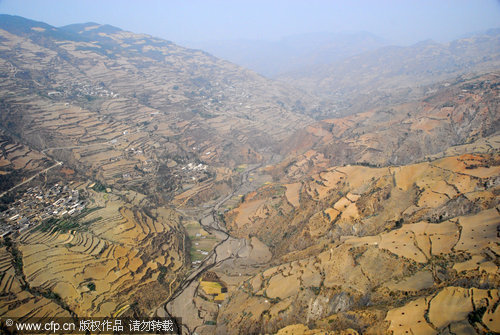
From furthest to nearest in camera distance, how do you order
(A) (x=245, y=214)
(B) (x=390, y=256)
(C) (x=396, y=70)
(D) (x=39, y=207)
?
(C) (x=396, y=70)
(A) (x=245, y=214)
(D) (x=39, y=207)
(B) (x=390, y=256)

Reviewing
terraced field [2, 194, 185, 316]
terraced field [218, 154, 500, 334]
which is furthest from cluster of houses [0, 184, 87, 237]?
terraced field [218, 154, 500, 334]

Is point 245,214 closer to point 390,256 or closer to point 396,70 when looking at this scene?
point 390,256

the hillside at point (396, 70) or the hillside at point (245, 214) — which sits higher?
the hillside at point (396, 70)

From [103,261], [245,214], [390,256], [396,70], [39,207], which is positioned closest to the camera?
[390,256]

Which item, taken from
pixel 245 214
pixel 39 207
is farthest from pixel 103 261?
pixel 245 214

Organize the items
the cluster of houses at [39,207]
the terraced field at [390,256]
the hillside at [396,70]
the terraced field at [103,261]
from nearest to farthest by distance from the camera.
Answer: the terraced field at [390,256], the terraced field at [103,261], the cluster of houses at [39,207], the hillside at [396,70]

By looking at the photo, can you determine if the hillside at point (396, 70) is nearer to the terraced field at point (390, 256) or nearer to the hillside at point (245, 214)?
the hillside at point (245, 214)

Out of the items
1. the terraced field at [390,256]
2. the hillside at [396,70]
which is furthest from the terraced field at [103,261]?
the hillside at [396,70]

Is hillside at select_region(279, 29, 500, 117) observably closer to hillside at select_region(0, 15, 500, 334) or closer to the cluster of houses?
hillside at select_region(0, 15, 500, 334)
